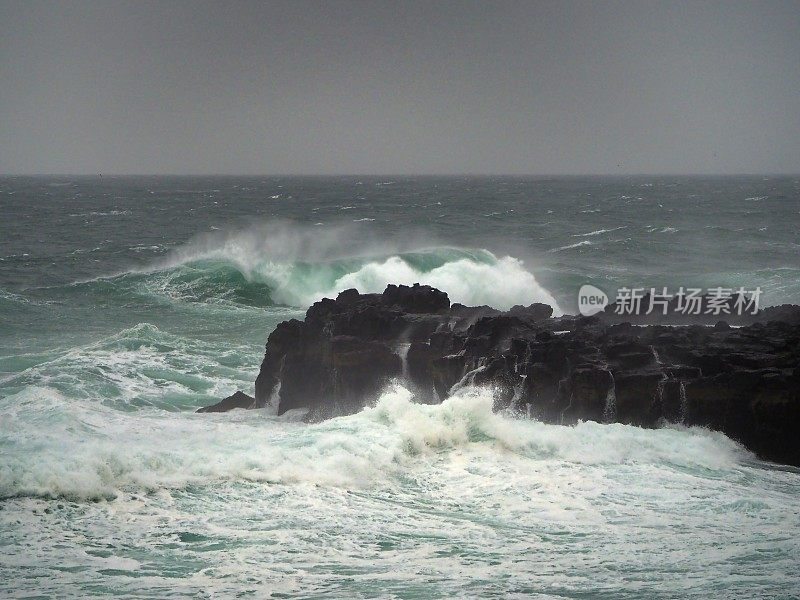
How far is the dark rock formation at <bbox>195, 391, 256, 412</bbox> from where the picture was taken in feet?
53.6

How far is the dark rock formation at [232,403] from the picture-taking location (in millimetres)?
16344

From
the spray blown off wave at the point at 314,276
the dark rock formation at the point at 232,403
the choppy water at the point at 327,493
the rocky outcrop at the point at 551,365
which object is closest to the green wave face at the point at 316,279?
the spray blown off wave at the point at 314,276

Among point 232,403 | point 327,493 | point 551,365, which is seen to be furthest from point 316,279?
point 327,493

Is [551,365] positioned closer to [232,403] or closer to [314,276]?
[232,403]

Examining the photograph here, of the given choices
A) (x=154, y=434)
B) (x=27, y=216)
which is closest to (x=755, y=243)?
(x=154, y=434)

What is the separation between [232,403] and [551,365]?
6054 millimetres

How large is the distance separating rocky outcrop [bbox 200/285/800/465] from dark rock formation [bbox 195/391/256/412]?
238mm

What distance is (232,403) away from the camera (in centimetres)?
1642

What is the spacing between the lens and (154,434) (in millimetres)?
14289

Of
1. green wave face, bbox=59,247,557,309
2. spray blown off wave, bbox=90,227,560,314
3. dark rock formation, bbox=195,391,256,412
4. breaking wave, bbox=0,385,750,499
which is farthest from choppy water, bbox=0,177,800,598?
spray blown off wave, bbox=90,227,560,314

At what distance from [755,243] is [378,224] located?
22.1 m

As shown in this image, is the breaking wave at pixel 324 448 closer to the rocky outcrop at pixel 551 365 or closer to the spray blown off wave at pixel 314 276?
the rocky outcrop at pixel 551 365

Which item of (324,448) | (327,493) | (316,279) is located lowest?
(327,493)

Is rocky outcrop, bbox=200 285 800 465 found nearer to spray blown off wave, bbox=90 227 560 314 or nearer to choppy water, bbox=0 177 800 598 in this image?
choppy water, bbox=0 177 800 598
